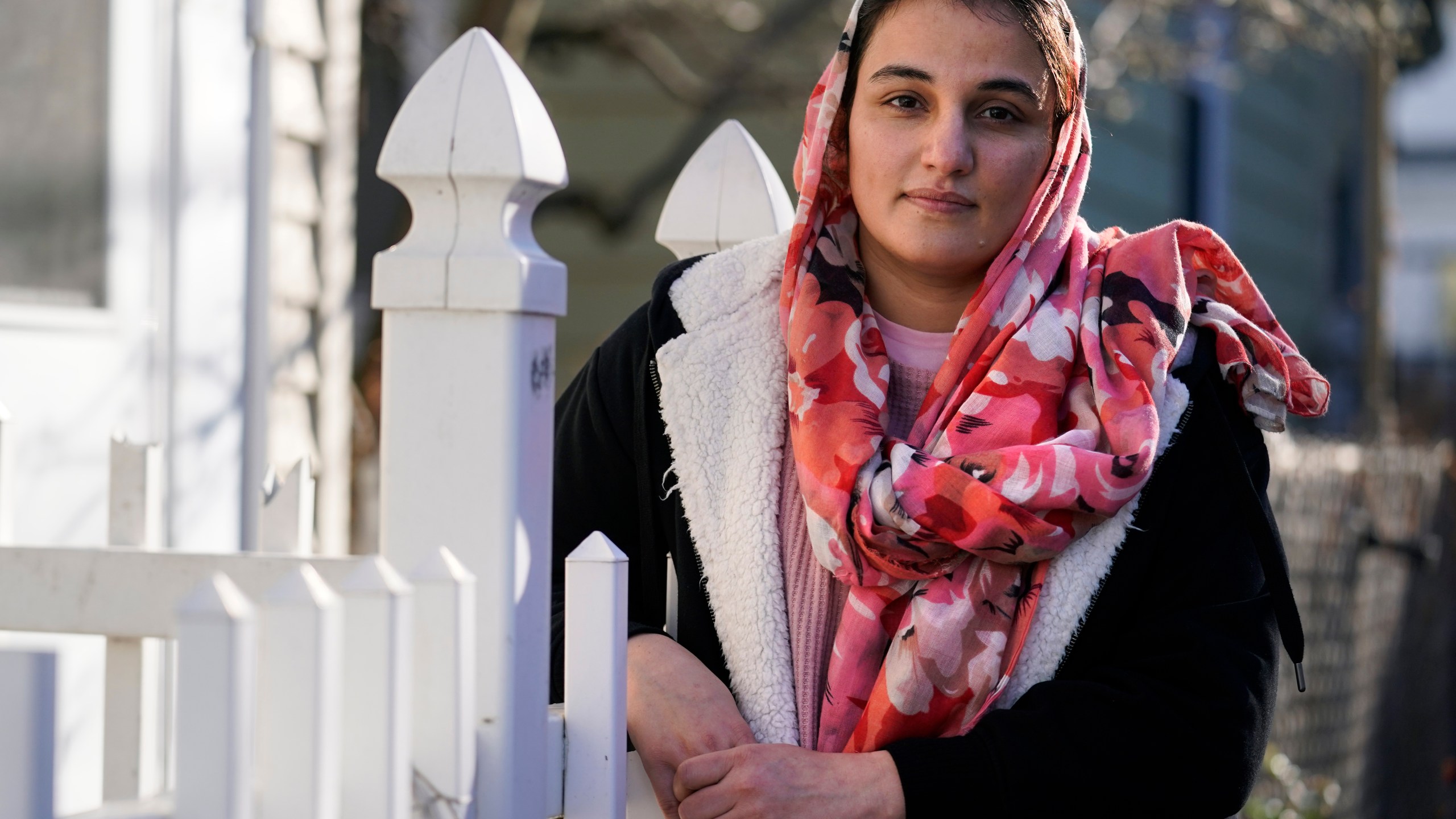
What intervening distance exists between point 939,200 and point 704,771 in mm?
776

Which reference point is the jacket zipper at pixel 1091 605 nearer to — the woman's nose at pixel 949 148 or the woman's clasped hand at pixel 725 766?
the woman's clasped hand at pixel 725 766

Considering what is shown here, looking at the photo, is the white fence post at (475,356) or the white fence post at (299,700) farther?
the white fence post at (475,356)

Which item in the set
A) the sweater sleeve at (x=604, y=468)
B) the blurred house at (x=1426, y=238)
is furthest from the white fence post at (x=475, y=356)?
the blurred house at (x=1426, y=238)

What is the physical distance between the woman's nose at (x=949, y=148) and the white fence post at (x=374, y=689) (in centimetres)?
92

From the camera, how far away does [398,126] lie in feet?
4.64

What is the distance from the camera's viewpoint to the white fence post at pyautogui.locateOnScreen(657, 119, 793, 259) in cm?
243

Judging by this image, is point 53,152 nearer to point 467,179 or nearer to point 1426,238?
point 467,179

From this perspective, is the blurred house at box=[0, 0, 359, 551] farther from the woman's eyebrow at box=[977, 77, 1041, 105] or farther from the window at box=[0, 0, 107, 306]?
the woman's eyebrow at box=[977, 77, 1041, 105]

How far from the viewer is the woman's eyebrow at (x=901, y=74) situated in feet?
6.23

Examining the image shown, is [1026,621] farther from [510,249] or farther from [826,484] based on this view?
[510,249]

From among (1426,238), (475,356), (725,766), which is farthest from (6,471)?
(1426,238)

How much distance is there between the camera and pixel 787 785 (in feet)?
5.59

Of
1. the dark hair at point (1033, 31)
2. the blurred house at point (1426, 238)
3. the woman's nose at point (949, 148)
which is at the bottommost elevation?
the woman's nose at point (949, 148)

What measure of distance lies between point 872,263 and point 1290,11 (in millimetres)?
5614
